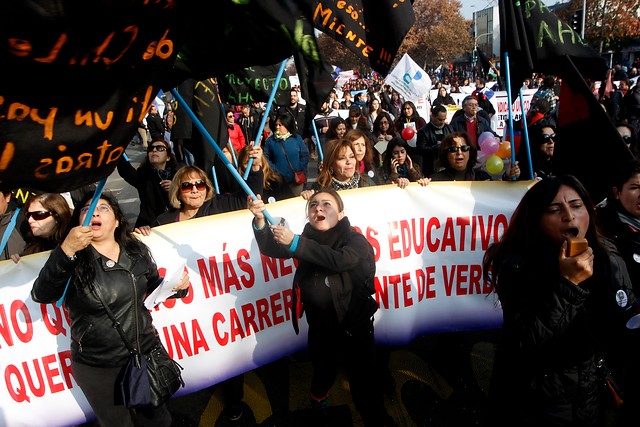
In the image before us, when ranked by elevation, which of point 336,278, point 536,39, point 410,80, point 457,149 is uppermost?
point 410,80

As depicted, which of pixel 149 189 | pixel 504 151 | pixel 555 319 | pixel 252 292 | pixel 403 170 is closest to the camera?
pixel 555 319

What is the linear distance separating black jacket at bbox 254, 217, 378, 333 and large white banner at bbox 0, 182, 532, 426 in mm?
617

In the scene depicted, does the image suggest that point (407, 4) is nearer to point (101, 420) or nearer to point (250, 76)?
point (250, 76)

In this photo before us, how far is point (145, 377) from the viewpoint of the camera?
7.81 feet

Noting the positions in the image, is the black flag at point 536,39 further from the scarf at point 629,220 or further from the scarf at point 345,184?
the scarf at point 345,184

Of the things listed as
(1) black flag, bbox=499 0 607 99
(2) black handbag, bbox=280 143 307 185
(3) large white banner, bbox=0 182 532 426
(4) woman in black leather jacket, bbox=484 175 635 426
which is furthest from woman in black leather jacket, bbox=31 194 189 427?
(2) black handbag, bbox=280 143 307 185

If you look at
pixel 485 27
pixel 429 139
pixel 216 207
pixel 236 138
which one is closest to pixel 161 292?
pixel 216 207

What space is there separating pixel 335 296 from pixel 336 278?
0.32 ft

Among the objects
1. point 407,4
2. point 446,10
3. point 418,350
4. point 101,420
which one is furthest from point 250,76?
point 446,10

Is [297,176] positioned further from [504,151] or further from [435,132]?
[504,151]

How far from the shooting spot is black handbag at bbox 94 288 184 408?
7.65ft

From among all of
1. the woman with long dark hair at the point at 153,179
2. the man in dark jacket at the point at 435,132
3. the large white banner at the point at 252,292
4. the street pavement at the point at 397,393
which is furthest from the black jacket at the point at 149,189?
the man in dark jacket at the point at 435,132

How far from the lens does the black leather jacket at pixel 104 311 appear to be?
7.61 feet

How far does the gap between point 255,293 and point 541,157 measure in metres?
3.32
